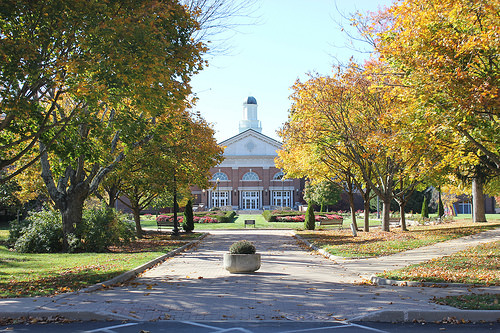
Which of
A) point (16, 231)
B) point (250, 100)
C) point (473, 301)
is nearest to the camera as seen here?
point (473, 301)

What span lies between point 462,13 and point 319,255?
10.2 m

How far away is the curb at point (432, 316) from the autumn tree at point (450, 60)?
18.4ft

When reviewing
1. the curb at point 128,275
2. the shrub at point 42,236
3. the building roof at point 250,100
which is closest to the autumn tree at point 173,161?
the shrub at point 42,236

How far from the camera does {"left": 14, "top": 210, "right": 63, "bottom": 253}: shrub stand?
1869 cm

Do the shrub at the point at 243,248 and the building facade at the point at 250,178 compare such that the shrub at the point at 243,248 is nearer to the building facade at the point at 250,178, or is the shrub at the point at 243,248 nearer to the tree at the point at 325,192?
the tree at the point at 325,192

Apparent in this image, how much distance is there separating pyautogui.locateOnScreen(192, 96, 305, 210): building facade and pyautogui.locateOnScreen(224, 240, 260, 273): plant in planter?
61740mm

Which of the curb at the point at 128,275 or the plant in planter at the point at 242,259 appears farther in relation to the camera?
the plant in planter at the point at 242,259

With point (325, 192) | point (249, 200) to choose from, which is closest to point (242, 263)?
point (325, 192)

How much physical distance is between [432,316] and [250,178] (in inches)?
2685

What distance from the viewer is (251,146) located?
247 ft

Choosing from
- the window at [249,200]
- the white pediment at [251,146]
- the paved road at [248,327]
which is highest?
the white pediment at [251,146]

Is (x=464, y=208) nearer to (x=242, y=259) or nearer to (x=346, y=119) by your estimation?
(x=346, y=119)

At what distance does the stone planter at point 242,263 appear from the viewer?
1264cm

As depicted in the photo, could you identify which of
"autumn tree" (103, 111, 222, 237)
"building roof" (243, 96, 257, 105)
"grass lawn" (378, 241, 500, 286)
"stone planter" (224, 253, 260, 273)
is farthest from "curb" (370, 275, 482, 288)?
"building roof" (243, 96, 257, 105)
